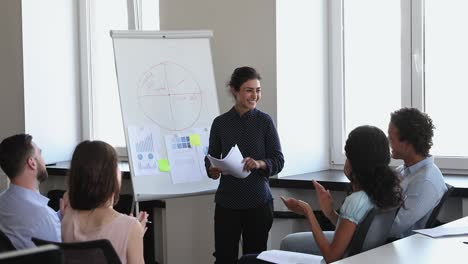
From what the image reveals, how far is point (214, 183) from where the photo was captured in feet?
14.2

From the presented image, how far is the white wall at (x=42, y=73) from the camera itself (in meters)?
5.45

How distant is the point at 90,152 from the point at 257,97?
62.8 inches

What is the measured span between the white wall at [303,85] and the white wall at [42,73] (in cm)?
223

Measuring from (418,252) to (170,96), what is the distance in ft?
7.32

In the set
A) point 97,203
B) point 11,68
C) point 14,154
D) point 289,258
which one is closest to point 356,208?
point 289,258

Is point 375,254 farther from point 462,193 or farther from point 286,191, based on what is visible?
point 286,191

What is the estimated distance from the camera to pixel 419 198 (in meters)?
2.90

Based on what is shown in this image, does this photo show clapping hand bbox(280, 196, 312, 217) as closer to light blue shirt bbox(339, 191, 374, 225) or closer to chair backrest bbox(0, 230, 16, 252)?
light blue shirt bbox(339, 191, 374, 225)

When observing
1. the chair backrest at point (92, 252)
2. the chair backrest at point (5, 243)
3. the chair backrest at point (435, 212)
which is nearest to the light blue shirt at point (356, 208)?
the chair backrest at point (435, 212)

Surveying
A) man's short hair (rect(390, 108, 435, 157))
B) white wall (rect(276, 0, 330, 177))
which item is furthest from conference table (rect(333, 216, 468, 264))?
white wall (rect(276, 0, 330, 177))

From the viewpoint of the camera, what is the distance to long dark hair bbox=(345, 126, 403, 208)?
8.50 ft

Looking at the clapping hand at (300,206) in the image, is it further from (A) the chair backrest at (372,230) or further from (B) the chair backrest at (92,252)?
(B) the chair backrest at (92,252)

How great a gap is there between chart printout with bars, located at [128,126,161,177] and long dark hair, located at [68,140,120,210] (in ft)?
5.90

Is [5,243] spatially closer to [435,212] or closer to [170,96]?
[435,212]
